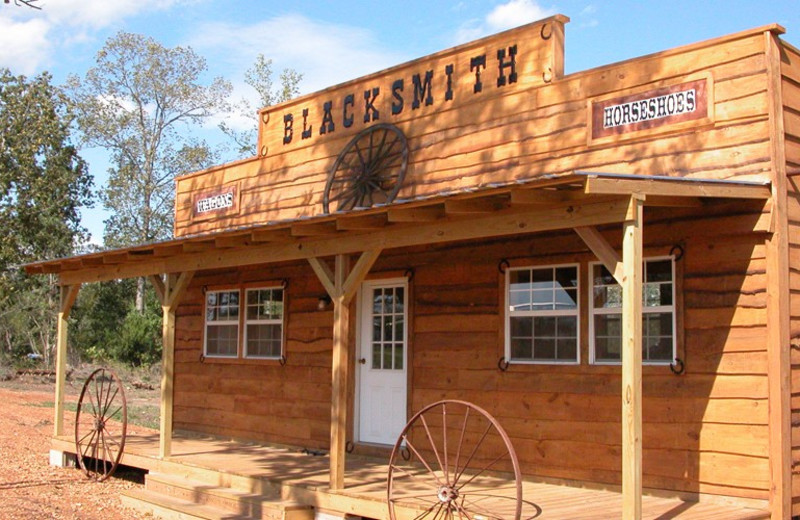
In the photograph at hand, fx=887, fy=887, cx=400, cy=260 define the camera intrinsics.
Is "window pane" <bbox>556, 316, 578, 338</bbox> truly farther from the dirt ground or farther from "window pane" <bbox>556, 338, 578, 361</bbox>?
the dirt ground

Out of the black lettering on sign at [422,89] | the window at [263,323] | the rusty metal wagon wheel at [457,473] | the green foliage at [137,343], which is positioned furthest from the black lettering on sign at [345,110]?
the green foliage at [137,343]

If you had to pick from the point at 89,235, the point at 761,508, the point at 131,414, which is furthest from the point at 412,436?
the point at 89,235

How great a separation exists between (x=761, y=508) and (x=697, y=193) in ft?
7.80

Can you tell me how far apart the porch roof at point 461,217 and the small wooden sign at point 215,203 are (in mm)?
3029

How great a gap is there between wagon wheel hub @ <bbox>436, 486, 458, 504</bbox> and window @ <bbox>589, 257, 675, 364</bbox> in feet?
6.87

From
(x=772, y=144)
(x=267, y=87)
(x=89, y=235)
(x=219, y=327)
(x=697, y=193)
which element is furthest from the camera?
(x=267, y=87)

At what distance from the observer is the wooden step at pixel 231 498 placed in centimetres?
773

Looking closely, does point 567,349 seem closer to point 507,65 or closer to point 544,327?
point 544,327

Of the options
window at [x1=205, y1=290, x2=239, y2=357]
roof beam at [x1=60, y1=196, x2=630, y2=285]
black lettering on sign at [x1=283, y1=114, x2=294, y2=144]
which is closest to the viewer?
roof beam at [x1=60, y1=196, x2=630, y2=285]

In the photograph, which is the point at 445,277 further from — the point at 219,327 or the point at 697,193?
the point at 219,327

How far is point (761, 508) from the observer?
6512mm

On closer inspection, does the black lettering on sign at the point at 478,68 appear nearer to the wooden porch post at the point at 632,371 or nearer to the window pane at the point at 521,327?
the window pane at the point at 521,327

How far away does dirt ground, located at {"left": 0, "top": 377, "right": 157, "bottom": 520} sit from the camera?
355 inches

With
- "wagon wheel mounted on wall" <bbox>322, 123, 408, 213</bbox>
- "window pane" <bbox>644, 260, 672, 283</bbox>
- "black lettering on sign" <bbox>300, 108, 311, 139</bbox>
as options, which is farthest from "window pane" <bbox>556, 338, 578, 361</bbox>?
"black lettering on sign" <bbox>300, 108, 311, 139</bbox>
